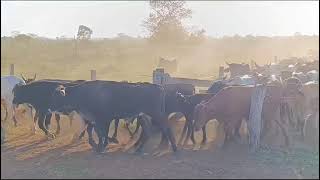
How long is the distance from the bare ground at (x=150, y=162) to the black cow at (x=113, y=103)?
16.1 inches

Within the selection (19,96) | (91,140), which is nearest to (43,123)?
(19,96)

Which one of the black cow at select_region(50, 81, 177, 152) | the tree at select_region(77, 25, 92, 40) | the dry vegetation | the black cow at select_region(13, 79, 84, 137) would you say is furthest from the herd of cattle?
the tree at select_region(77, 25, 92, 40)

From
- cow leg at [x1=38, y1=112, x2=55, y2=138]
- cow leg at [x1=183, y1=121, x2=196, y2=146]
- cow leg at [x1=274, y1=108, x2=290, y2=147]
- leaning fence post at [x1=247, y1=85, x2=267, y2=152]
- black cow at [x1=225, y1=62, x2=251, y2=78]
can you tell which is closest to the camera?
leaning fence post at [x1=247, y1=85, x2=267, y2=152]

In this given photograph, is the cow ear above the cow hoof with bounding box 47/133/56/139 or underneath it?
above

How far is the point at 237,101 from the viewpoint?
9898 mm

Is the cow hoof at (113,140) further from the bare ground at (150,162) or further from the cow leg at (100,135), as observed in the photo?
the cow leg at (100,135)

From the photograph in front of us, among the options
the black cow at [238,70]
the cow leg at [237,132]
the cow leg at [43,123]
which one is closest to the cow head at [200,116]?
the cow leg at [237,132]

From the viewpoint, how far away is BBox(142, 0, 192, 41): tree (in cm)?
3706

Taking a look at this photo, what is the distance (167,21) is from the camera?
38719mm

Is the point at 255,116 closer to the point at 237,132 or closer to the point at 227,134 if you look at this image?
the point at 227,134

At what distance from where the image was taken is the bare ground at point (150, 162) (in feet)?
25.8

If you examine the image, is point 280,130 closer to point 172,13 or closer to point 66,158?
point 66,158

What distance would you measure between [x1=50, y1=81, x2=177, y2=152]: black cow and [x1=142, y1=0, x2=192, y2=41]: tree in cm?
2682

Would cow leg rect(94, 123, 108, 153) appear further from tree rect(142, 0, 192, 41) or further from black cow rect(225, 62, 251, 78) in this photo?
tree rect(142, 0, 192, 41)
